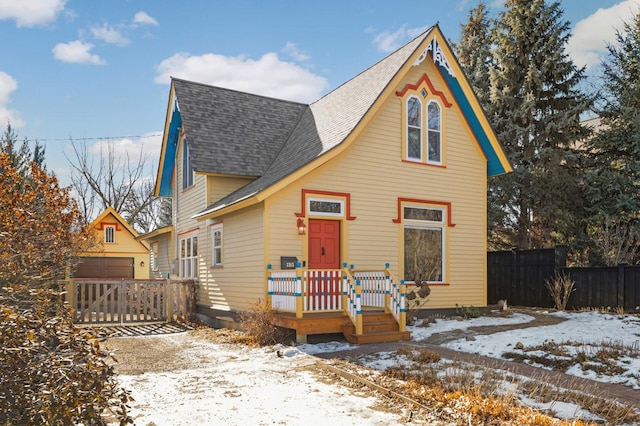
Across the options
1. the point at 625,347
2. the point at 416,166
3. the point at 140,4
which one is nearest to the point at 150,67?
the point at 140,4

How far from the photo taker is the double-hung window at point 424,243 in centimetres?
1498

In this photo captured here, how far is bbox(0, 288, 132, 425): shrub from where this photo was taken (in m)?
3.83

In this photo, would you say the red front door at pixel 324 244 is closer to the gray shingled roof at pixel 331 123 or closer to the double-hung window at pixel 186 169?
the gray shingled roof at pixel 331 123

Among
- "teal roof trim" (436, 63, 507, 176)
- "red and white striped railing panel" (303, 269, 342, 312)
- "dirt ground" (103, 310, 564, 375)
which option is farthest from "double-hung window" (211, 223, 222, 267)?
"teal roof trim" (436, 63, 507, 176)

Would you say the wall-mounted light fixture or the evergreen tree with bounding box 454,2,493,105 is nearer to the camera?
the wall-mounted light fixture

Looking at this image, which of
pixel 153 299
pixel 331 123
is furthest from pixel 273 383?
pixel 153 299

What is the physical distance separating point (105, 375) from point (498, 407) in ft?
13.5

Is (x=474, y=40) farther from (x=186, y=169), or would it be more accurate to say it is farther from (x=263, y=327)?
(x=263, y=327)

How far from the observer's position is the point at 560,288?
16625 mm

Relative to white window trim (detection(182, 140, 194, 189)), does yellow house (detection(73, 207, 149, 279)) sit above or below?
below

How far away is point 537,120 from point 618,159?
3529mm

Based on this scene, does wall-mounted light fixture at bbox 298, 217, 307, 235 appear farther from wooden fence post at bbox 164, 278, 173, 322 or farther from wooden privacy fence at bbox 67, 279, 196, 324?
wooden fence post at bbox 164, 278, 173, 322

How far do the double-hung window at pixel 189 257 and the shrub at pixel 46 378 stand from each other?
45.8ft

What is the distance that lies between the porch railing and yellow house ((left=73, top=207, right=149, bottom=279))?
18.5m
